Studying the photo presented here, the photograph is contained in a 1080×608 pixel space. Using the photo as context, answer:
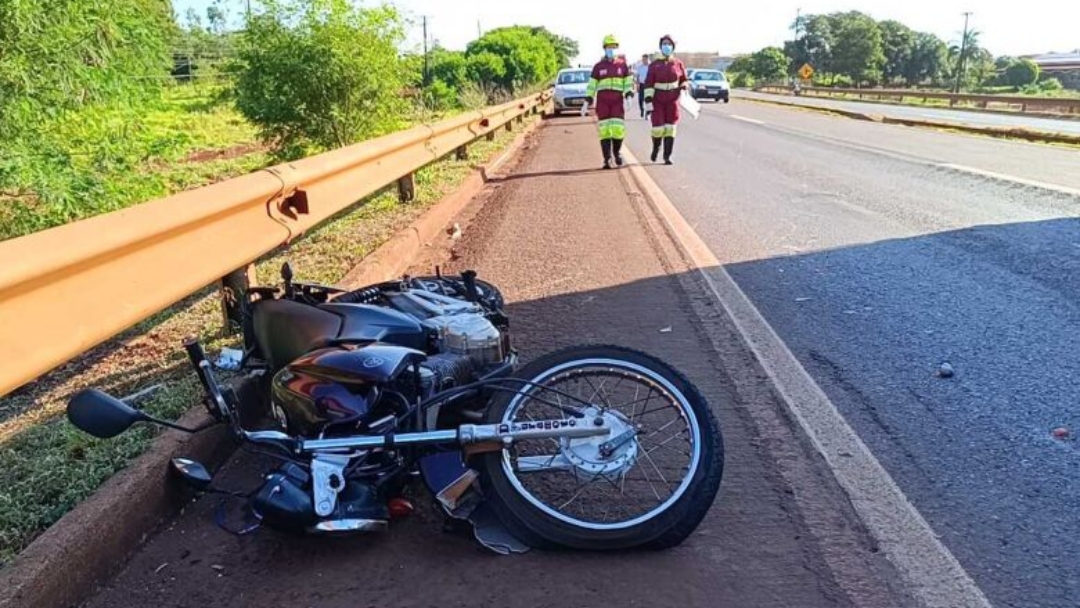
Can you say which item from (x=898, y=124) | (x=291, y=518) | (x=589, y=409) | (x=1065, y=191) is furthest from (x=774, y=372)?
(x=898, y=124)

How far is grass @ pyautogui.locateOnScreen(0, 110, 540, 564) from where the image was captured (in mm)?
2963

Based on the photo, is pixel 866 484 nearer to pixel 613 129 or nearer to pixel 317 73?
pixel 317 73

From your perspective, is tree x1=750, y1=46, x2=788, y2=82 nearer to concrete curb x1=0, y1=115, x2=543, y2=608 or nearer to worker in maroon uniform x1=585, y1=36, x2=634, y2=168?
worker in maroon uniform x1=585, y1=36, x2=634, y2=168

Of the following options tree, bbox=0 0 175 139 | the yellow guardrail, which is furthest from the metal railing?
the yellow guardrail

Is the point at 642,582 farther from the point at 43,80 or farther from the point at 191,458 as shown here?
the point at 43,80

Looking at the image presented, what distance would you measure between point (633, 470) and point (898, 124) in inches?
984

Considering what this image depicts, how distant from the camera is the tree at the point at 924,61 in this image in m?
113

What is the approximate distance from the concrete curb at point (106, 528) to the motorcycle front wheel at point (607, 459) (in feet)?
3.86

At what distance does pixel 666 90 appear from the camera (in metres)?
13.7

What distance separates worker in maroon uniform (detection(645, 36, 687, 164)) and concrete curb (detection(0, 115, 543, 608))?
1119cm

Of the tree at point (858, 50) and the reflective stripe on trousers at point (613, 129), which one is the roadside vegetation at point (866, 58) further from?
the reflective stripe on trousers at point (613, 129)

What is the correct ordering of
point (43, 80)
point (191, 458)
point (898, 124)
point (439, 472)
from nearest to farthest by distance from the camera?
point (439, 472), point (191, 458), point (43, 80), point (898, 124)

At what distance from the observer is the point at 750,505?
10.0 ft

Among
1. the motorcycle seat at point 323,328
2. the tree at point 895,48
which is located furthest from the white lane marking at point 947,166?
the tree at point 895,48
